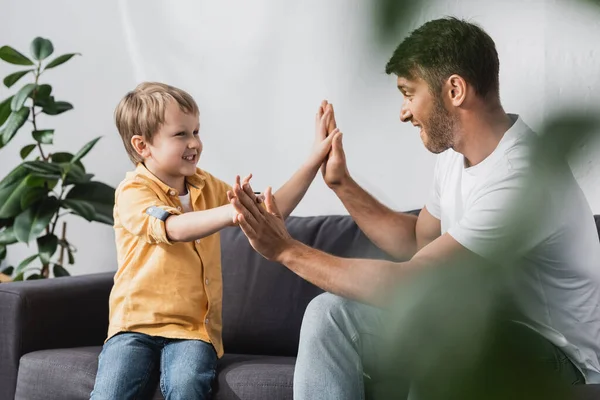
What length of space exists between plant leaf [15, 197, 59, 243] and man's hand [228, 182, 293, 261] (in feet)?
5.90

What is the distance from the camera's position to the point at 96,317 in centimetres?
254

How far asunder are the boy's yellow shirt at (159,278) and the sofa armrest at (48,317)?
1.29 feet

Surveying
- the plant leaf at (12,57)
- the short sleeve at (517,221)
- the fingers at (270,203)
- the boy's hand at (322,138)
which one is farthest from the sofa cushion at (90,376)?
the short sleeve at (517,221)

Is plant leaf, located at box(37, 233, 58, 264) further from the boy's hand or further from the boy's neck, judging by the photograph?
the boy's hand

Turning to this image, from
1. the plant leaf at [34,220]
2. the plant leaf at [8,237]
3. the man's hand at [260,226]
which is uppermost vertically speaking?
the man's hand at [260,226]

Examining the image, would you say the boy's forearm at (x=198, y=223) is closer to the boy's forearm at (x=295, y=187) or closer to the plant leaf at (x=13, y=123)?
the boy's forearm at (x=295, y=187)

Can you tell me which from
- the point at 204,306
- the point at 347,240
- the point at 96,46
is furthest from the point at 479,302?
the point at 96,46

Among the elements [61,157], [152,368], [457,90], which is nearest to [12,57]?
[61,157]

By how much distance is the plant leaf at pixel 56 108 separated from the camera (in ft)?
10.5

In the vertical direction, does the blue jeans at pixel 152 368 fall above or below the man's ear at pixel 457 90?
below

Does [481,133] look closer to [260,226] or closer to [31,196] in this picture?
[260,226]

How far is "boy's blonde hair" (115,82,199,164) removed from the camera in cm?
201

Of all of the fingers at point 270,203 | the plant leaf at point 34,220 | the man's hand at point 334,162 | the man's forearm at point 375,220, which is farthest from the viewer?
the plant leaf at point 34,220

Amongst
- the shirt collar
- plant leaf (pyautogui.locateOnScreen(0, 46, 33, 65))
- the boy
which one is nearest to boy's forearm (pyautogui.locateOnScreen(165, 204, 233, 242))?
the boy
